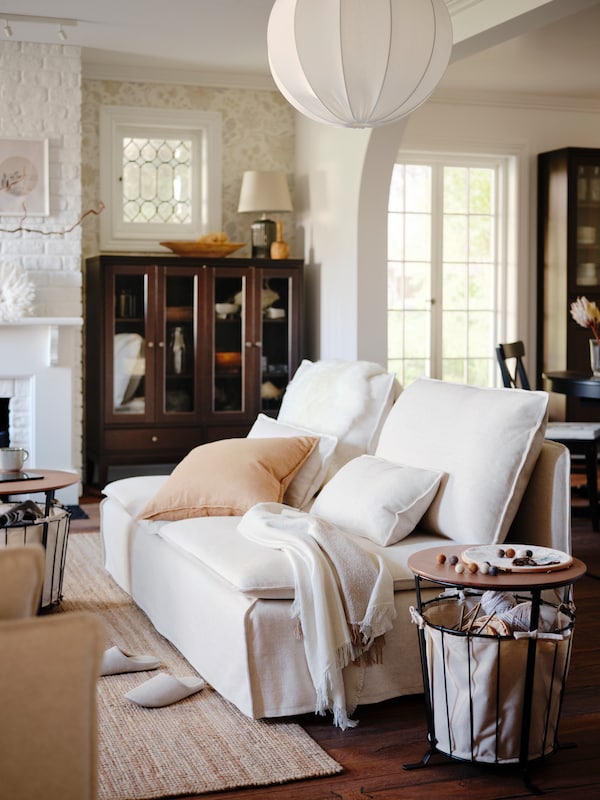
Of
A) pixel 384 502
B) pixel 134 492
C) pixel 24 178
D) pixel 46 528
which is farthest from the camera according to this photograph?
pixel 24 178

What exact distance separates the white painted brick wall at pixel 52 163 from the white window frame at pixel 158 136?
0.48 metres

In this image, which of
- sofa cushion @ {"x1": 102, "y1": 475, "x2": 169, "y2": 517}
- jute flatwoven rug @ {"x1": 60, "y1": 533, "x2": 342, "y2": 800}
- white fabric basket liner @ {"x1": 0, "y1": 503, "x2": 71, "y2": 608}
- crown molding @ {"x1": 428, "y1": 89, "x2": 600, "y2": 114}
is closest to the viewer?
jute flatwoven rug @ {"x1": 60, "y1": 533, "x2": 342, "y2": 800}

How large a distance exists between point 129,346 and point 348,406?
275cm

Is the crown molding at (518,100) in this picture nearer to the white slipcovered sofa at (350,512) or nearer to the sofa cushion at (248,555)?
the white slipcovered sofa at (350,512)

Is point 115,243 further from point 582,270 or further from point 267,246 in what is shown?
point 582,270

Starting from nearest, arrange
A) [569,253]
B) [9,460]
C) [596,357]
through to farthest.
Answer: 1. [9,460]
2. [596,357]
3. [569,253]

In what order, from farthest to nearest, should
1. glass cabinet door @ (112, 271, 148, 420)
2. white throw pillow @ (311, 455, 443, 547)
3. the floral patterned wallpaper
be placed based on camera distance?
the floral patterned wallpaper → glass cabinet door @ (112, 271, 148, 420) → white throw pillow @ (311, 455, 443, 547)

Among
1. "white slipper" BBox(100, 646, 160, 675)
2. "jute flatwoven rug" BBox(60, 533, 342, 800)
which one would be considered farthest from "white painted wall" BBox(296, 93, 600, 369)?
"jute flatwoven rug" BBox(60, 533, 342, 800)

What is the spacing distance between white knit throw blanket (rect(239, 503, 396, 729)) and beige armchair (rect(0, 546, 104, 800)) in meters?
1.36

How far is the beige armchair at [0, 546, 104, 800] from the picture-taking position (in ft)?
3.96

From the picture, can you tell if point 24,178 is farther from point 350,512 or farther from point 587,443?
point 350,512

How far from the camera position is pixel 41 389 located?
5.91 m

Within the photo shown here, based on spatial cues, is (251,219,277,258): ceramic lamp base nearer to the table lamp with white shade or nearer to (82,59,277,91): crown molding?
the table lamp with white shade

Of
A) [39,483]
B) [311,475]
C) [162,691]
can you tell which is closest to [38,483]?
[39,483]
